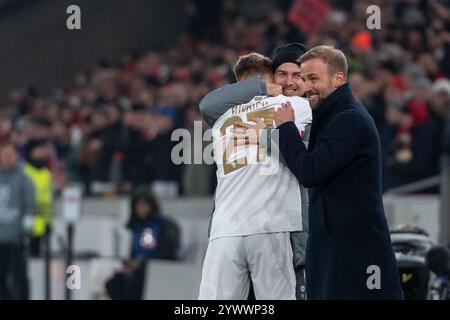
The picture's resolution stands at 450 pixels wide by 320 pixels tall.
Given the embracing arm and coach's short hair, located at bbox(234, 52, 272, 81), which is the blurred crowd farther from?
the embracing arm

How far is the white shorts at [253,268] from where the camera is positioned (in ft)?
23.4

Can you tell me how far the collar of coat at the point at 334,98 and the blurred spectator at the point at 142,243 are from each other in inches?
282

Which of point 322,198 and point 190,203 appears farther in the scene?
point 190,203

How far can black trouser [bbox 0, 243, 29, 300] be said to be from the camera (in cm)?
1436

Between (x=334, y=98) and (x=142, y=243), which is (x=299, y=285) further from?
(x=142, y=243)

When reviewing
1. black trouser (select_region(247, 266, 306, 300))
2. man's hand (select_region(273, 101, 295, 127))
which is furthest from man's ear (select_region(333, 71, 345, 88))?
black trouser (select_region(247, 266, 306, 300))

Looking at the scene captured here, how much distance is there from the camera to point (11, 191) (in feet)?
48.6

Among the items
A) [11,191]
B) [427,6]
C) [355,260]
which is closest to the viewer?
[355,260]

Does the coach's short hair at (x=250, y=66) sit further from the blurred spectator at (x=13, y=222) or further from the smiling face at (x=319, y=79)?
the blurred spectator at (x=13, y=222)

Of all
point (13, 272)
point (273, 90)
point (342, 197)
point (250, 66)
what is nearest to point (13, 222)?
point (13, 272)

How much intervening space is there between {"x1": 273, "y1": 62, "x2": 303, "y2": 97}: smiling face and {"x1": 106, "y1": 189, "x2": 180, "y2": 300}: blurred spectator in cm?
650

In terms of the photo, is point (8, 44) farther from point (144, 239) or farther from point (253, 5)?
point (144, 239)
